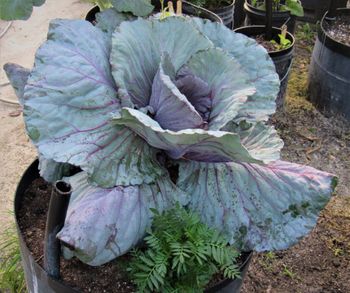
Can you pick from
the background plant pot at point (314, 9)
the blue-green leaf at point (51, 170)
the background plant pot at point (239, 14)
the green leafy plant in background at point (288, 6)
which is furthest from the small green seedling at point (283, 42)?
the blue-green leaf at point (51, 170)

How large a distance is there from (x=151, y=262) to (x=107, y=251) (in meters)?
0.10

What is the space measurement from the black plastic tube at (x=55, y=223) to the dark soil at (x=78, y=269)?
0.05 metres

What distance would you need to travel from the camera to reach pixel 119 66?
4.04ft

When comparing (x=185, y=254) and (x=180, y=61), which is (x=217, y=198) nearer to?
(x=185, y=254)

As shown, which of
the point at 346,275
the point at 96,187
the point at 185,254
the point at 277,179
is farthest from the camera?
the point at 346,275

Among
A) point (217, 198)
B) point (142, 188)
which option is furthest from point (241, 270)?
point (142, 188)

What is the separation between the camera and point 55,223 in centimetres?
106

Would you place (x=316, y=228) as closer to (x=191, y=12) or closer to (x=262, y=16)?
(x=191, y=12)

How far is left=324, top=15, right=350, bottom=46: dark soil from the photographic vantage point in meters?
2.90

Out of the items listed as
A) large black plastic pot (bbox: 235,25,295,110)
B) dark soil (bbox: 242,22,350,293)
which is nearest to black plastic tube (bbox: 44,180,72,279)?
dark soil (bbox: 242,22,350,293)

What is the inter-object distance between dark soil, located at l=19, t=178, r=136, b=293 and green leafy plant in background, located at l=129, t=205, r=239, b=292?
6 cm

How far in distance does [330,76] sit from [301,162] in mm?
581

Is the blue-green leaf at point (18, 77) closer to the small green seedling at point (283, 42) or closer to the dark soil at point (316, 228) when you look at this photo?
the dark soil at point (316, 228)

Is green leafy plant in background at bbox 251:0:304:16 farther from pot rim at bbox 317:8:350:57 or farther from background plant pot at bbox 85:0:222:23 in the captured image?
background plant pot at bbox 85:0:222:23
